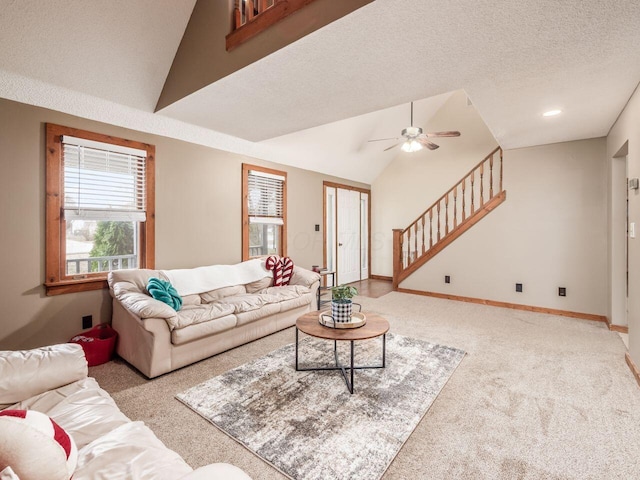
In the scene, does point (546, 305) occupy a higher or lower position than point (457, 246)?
lower

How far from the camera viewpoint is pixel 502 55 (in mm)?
2182

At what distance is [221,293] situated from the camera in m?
3.75

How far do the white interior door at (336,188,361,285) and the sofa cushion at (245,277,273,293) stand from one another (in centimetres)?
245

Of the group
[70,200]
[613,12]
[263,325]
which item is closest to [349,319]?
[263,325]

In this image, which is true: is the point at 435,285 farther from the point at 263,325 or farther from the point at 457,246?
the point at 263,325

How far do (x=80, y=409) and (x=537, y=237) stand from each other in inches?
221

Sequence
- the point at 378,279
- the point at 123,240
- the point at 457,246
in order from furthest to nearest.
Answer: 1. the point at 378,279
2. the point at 457,246
3. the point at 123,240

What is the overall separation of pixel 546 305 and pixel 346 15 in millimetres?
4910

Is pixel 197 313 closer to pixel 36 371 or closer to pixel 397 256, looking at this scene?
pixel 36 371

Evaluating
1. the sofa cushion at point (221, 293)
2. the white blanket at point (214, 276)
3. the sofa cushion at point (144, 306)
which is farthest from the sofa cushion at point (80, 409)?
the sofa cushion at point (221, 293)

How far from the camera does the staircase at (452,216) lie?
523 centimetres

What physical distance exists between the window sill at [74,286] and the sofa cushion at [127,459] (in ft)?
7.42

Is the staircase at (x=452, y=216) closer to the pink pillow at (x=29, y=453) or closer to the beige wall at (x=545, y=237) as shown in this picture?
the beige wall at (x=545, y=237)

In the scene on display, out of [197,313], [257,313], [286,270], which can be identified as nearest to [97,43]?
[197,313]
